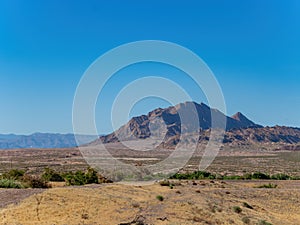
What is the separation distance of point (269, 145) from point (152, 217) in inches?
7546

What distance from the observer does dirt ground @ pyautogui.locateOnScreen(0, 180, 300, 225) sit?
16516mm

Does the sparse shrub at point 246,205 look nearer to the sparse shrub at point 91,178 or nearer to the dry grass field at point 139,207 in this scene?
the dry grass field at point 139,207

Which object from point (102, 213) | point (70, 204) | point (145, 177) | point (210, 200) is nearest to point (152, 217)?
point (102, 213)

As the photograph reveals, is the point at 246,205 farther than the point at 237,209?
Yes

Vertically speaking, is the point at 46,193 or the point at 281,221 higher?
the point at 46,193

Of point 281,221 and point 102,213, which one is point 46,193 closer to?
point 102,213

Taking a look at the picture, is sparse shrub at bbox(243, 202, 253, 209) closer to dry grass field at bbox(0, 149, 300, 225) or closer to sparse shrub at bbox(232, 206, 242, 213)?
dry grass field at bbox(0, 149, 300, 225)

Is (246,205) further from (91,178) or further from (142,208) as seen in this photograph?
(91,178)

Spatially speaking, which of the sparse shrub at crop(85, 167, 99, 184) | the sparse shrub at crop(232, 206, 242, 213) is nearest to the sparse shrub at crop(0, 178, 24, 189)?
the sparse shrub at crop(85, 167, 99, 184)

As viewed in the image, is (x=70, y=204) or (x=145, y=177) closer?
(x=70, y=204)

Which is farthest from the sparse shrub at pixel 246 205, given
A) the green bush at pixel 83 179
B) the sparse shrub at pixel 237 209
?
the green bush at pixel 83 179

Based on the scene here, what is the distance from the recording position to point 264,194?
86.9 feet

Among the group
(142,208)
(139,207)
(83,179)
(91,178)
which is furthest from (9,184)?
(142,208)

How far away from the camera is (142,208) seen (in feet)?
63.4
